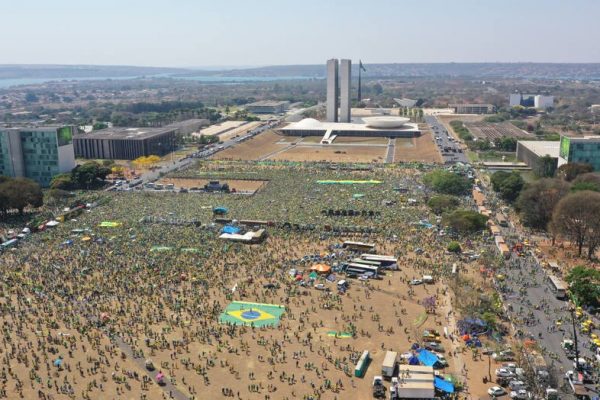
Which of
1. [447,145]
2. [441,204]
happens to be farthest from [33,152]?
[447,145]

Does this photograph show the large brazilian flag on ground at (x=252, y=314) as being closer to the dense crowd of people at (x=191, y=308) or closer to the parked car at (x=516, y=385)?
the dense crowd of people at (x=191, y=308)

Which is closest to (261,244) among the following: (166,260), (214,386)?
(166,260)

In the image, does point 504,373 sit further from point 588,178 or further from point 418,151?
point 418,151

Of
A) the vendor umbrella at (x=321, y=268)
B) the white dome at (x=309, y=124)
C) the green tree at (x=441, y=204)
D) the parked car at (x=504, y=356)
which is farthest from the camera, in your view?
the white dome at (x=309, y=124)

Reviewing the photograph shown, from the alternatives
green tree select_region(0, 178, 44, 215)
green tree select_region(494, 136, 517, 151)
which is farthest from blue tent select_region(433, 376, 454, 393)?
green tree select_region(494, 136, 517, 151)

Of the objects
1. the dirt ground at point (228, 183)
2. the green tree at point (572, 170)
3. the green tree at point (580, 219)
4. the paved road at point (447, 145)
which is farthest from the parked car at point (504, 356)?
the paved road at point (447, 145)

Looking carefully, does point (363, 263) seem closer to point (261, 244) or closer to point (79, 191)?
point (261, 244)
